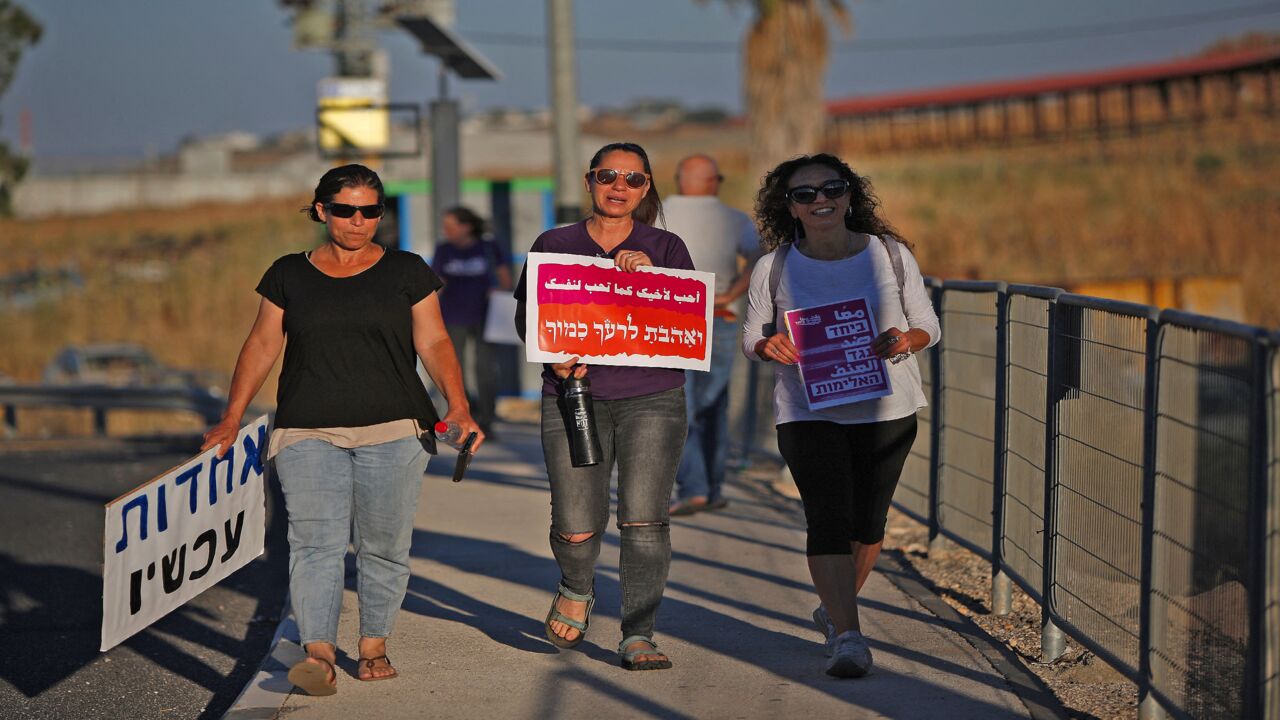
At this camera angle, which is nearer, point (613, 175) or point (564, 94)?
point (613, 175)

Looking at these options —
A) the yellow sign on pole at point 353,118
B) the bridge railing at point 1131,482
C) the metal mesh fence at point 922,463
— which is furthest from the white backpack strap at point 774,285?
the yellow sign on pole at point 353,118

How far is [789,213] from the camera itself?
241 inches

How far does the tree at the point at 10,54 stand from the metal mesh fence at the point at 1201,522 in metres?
21.1

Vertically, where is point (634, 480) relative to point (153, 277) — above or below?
above

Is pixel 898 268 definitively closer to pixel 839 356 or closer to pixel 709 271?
pixel 839 356

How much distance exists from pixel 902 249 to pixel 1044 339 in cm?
72

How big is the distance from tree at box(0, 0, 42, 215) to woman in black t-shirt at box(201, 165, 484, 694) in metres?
19.0

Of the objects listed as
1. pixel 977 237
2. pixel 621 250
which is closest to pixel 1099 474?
pixel 621 250

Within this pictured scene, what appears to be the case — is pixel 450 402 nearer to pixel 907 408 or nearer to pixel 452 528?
pixel 907 408

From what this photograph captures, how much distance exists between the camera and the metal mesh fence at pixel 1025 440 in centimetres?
630

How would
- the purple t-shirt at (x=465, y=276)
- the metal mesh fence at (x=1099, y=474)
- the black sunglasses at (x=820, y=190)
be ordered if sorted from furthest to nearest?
1. the purple t-shirt at (x=465, y=276)
2. the black sunglasses at (x=820, y=190)
3. the metal mesh fence at (x=1099, y=474)

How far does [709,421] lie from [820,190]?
13.2 ft

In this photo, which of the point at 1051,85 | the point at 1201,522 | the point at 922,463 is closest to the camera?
the point at 1201,522

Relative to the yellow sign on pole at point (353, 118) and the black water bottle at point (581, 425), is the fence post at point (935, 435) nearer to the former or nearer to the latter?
the black water bottle at point (581, 425)
